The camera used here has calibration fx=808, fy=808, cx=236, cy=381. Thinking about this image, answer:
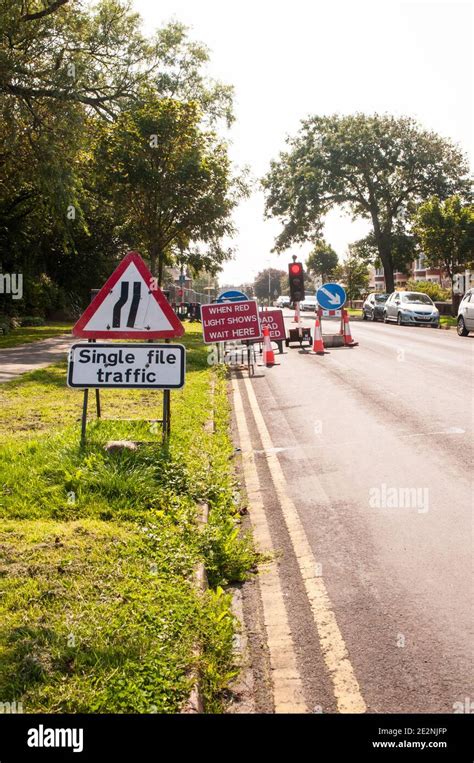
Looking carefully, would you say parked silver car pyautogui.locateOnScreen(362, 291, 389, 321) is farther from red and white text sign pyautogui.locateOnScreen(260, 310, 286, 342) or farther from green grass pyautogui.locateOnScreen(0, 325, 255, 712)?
green grass pyautogui.locateOnScreen(0, 325, 255, 712)

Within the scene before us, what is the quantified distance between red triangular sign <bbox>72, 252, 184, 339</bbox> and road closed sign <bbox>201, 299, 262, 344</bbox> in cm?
896

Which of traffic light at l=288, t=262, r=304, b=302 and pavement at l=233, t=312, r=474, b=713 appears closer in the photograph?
pavement at l=233, t=312, r=474, b=713

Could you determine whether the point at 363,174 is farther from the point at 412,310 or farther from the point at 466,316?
the point at 466,316

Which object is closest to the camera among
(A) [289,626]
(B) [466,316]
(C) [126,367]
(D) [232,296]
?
(A) [289,626]

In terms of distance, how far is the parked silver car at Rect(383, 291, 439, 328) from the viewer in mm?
36188

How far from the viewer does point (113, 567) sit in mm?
4938

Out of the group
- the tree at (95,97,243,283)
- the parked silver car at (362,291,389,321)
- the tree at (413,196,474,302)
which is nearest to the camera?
the tree at (95,97,243,283)

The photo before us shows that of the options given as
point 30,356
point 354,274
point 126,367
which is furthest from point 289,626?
point 354,274

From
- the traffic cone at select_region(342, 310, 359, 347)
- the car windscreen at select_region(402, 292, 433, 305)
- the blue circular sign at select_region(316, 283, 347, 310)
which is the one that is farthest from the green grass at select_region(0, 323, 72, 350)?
the car windscreen at select_region(402, 292, 433, 305)

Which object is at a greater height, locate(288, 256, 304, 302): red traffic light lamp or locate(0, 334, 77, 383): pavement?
locate(288, 256, 304, 302): red traffic light lamp

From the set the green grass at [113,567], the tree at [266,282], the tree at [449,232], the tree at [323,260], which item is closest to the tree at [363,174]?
the tree at [449,232]

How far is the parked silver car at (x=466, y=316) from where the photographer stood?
27562 millimetres

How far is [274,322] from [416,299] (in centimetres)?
1793
